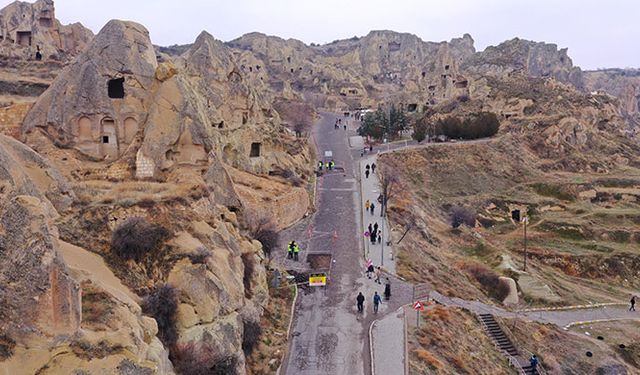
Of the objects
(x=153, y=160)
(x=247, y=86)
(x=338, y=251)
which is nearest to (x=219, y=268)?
(x=153, y=160)

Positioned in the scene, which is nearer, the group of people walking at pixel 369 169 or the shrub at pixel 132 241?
the shrub at pixel 132 241

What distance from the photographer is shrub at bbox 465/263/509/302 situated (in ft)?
103

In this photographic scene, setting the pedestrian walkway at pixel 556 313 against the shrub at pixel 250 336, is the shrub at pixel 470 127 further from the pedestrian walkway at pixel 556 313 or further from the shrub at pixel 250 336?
the shrub at pixel 250 336

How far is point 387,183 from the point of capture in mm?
40062

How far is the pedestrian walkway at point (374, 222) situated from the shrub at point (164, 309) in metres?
14.4

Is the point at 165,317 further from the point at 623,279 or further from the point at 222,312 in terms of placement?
the point at 623,279

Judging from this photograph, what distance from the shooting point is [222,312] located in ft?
53.0

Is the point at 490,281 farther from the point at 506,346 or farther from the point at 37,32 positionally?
the point at 37,32

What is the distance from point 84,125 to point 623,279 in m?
33.9

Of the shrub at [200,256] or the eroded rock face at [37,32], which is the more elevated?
the eroded rock face at [37,32]

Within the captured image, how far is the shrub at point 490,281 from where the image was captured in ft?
103

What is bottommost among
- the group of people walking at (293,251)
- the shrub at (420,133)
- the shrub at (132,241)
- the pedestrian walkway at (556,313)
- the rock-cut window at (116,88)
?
the pedestrian walkway at (556,313)

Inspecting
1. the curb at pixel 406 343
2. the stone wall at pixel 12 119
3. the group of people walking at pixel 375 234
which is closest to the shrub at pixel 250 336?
the curb at pixel 406 343

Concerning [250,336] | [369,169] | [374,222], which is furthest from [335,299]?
[369,169]
